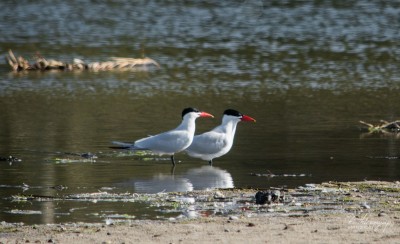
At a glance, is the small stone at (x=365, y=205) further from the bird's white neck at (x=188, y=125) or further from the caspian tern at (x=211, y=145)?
the bird's white neck at (x=188, y=125)

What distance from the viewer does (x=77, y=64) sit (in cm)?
2883

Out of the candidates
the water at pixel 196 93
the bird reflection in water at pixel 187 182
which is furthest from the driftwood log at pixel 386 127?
the bird reflection in water at pixel 187 182

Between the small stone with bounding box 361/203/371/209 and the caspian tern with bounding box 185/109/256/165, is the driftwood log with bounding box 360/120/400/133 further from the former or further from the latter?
the small stone with bounding box 361/203/371/209

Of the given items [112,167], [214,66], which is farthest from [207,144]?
[214,66]

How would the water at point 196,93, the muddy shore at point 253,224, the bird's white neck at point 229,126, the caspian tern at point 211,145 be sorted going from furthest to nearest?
the bird's white neck at point 229,126 → the caspian tern at point 211,145 → the water at point 196,93 → the muddy shore at point 253,224

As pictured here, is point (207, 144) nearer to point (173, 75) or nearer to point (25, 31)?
point (173, 75)

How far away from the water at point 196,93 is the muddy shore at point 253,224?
2.02 ft

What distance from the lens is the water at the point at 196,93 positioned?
45.5ft

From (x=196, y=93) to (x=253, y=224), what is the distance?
14.2 meters

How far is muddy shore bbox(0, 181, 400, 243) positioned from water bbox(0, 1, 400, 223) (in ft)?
2.02

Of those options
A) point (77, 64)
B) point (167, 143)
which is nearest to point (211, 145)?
point (167, 143)

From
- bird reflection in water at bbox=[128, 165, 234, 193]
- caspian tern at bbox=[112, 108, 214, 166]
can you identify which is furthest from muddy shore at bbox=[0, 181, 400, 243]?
caspian tern at bbox=[112, 108, 214, 166]

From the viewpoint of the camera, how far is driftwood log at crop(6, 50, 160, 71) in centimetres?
2844

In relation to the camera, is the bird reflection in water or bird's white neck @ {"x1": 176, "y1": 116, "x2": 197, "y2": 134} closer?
the bird reflection in water
